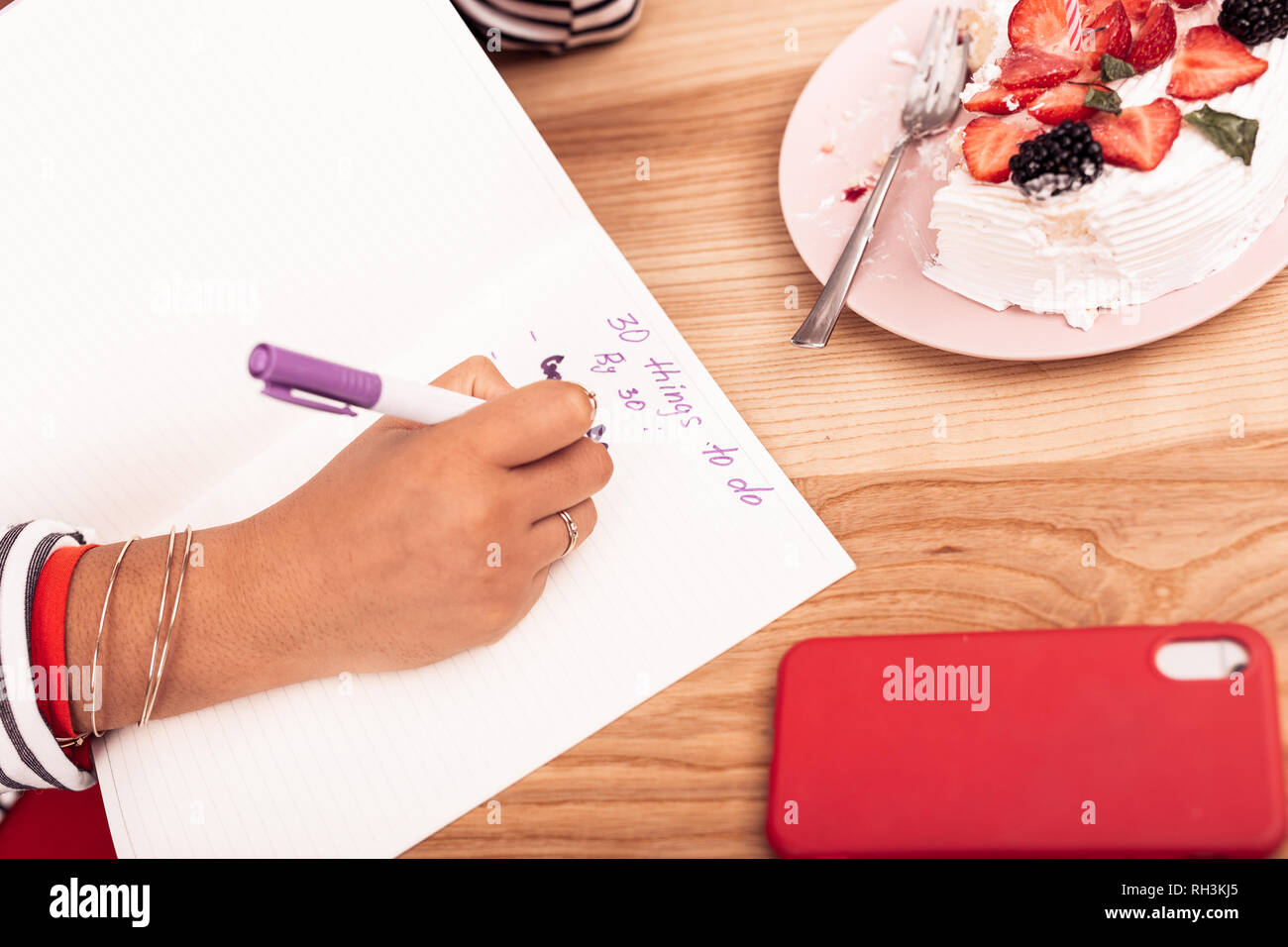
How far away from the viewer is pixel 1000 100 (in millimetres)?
796

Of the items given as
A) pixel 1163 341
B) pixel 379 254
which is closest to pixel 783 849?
pixel 1163 341

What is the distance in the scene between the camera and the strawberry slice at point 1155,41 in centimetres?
76

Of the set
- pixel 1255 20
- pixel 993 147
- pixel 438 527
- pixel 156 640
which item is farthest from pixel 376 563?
pixel 1255 20

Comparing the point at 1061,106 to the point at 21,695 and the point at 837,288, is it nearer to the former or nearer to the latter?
the point at 837,288

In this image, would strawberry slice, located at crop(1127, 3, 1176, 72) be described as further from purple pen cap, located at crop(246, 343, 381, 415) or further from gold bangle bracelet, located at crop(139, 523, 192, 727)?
gold bangle bracelet, located at crop(139, 523, 192, 727)

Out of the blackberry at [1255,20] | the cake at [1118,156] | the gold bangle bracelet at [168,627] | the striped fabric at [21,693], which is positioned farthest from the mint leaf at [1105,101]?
the striped fabric at [21,693]

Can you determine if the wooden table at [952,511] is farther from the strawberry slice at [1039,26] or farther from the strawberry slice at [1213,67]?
the strawberry slice at [1039,26]

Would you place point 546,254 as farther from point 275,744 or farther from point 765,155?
point 275,744

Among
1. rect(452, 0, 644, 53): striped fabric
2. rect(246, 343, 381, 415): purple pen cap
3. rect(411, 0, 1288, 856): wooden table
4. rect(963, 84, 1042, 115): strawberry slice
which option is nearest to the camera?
rect(246, 343, 381, 415): purple pen cap

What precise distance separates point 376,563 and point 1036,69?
721 millimetres

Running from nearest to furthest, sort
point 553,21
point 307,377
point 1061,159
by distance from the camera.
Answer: point 307,377 → point 1061,159 → point 553,21

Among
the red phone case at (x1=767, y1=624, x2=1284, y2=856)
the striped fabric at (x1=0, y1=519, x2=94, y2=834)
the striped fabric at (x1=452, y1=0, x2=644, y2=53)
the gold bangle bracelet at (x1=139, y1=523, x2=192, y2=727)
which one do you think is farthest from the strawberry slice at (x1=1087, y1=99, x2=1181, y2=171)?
the striped fabric at (x1=0, y1=519, x2=94, y2=834)

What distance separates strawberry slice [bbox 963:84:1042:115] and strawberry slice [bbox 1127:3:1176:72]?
0.08m

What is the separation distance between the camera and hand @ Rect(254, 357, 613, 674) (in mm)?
729
